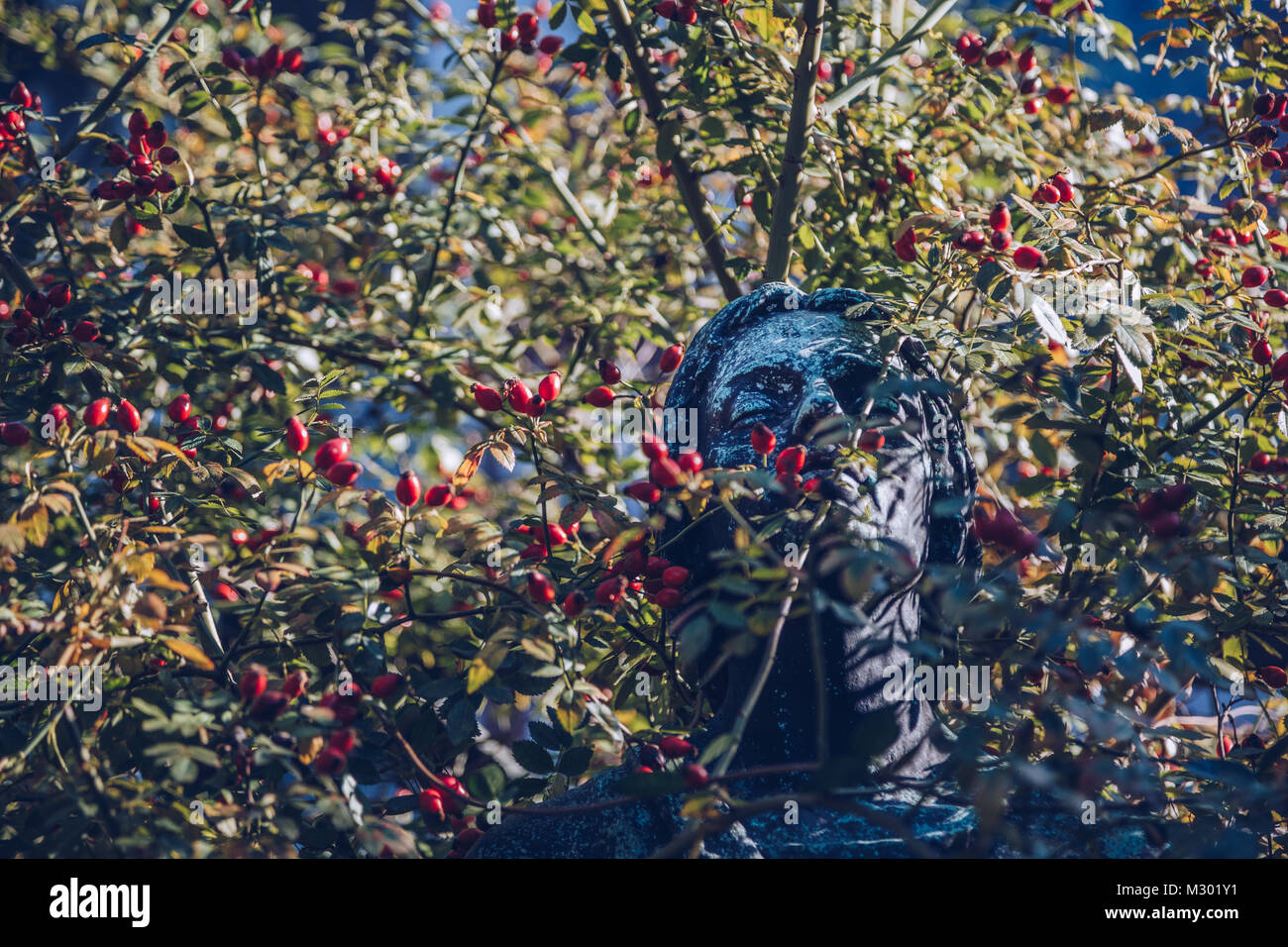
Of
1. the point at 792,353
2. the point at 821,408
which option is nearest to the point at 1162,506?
the point at 821,408

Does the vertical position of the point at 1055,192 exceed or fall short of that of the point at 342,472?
it exceeds it

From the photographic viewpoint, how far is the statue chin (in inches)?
69.9

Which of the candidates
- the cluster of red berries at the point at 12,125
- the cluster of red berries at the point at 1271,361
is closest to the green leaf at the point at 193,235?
the cluster of red berries at the point at 12,125

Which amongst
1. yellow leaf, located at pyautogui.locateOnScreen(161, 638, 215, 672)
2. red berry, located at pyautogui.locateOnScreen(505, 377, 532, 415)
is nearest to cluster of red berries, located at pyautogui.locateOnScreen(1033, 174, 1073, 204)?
red berry, located at pyautogui.locateOnScreen(505, 377, 532, 415)

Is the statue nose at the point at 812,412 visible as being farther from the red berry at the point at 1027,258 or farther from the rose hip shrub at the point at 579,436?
the red berry at the point at 1027,258

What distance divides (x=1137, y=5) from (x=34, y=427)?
20.2 feet

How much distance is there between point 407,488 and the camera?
6.66 feet

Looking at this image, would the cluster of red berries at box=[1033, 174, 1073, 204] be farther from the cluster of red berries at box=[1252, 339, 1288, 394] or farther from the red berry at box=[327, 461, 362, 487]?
the red berry at box=[327, 461, 362, 487]

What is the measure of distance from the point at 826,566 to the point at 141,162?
197 cm

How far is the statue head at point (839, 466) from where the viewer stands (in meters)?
1.84

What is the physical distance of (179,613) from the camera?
1.85 m

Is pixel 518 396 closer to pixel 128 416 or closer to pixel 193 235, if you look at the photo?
pixel 128 416

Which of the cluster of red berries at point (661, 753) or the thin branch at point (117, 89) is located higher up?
the thin branch at point (117, 89)
